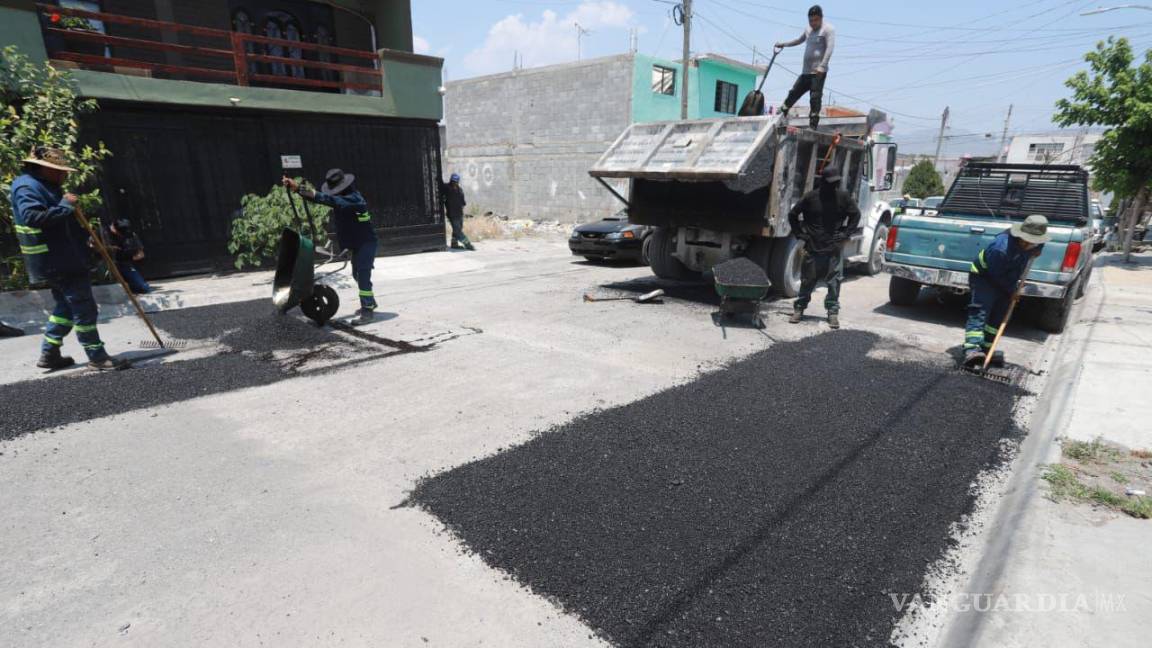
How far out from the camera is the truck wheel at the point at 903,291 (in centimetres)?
847

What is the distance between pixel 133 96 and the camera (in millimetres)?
8984

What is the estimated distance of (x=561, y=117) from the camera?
2380 cm

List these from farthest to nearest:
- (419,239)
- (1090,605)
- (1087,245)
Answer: (419,239) < (1087,245) < (1090,605)

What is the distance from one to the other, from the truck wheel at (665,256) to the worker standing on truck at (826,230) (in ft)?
7.89

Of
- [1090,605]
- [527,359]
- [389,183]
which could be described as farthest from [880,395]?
[389,183]

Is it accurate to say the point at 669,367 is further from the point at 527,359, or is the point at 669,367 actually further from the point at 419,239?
the point at 419,239

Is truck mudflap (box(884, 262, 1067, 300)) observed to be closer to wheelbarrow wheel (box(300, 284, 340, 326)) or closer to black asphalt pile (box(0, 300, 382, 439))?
black asphalt pile (box(0, 300, 382, 439))

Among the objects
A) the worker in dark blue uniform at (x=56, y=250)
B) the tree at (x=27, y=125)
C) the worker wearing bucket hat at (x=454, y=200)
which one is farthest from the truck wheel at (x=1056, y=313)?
the tree at (x=27, y=125)

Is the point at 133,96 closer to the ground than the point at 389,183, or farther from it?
farther from it

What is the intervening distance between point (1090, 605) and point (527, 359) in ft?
14.6

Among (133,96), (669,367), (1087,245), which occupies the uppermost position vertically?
(133,96)

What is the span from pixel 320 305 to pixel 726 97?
24.7m

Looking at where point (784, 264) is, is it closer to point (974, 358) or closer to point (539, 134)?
point (974, 358)

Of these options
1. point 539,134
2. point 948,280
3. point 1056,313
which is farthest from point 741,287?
point 539,134
